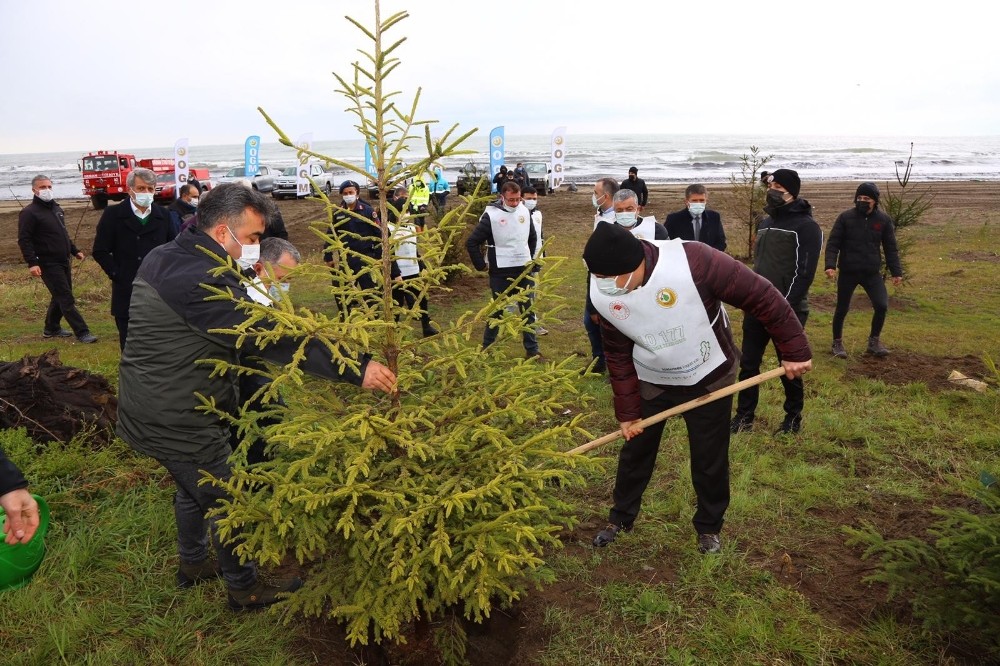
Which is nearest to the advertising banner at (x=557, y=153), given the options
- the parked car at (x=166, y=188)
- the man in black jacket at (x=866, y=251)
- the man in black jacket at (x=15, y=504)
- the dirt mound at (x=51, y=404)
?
the parked car at (x=166, y=188)

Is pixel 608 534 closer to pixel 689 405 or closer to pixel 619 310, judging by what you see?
pixel 689 405

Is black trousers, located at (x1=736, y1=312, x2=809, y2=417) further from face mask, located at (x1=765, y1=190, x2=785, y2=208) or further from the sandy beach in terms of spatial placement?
the sandy beach

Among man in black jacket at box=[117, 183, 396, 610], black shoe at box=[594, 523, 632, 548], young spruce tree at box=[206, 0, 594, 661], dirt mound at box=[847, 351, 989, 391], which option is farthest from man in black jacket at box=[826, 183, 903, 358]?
man in black jacket at box=[117, 183, 396, 610]

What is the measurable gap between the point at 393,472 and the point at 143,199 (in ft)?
18.8

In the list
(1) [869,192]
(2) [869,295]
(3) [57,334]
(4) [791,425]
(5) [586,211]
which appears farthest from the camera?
(5) [586,211]

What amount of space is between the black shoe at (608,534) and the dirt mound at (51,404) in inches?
145

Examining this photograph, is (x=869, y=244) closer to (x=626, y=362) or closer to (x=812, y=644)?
(x=626, y=362)

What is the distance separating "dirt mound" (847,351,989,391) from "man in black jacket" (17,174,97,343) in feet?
32.5

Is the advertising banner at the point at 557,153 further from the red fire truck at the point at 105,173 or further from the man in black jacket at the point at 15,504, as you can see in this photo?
the man in black jacket at the point at 15,504

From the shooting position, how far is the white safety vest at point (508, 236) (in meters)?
7.39

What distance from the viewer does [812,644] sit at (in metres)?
3.12

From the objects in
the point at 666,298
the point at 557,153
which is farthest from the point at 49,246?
the point at 557,153

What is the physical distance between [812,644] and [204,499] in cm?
316

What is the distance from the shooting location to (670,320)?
3.43 metres
